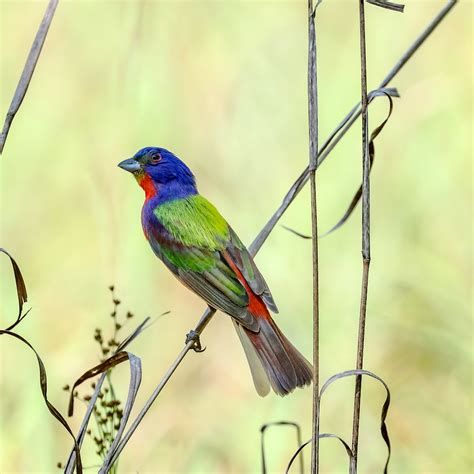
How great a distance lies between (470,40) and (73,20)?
7.64 ft

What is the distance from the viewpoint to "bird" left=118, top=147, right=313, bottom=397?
319 cm

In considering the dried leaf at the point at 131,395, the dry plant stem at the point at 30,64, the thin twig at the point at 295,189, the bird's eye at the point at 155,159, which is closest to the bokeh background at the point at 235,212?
the bird's eye at the point at 155,159

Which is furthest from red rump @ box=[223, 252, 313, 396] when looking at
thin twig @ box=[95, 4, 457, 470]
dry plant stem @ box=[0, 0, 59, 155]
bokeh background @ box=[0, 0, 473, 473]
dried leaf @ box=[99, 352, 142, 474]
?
dry plant stem @ box=[0, 0, 59, 155]

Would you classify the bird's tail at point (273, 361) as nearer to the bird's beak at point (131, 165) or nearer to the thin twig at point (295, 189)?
the thin twig at point (295, 189)

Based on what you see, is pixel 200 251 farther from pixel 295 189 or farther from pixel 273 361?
pixel 295 189

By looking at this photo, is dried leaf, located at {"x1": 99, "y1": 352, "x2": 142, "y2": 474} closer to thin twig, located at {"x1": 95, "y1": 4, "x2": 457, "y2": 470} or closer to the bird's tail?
thin twig, located at {"x1": 95, "y1": 4, "x2": 457, "y2": 470}

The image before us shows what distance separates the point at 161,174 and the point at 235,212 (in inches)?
45.6

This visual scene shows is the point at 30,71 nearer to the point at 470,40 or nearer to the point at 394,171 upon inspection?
the point at 394,171

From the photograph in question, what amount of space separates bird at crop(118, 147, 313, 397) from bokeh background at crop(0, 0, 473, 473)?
605 millimetres

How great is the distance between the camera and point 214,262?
3414 mm

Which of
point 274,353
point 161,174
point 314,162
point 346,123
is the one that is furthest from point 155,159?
point 314,162

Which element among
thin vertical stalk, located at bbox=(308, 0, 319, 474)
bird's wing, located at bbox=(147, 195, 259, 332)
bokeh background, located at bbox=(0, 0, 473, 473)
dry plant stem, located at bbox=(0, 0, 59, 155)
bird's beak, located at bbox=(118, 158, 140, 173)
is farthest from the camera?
bokeh background, located at bbox=(0, 0, 473, 473)

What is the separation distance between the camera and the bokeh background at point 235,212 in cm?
407

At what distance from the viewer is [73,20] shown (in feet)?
18.4
